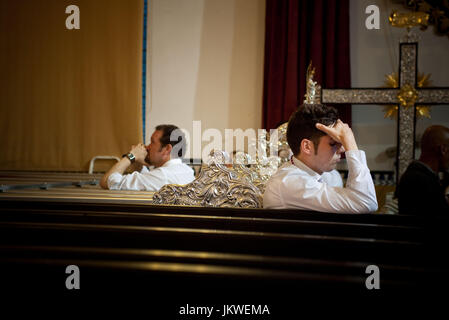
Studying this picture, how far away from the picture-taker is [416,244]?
924 millimetres

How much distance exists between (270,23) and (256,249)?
11.3 ft

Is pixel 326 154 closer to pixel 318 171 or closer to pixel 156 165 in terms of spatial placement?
pixel 318 171

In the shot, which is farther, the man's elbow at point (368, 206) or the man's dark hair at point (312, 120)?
the man's dark hair at point (312, 120)

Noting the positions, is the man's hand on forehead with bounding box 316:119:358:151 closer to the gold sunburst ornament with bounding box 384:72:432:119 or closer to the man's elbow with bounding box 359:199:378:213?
the man's elbow with bounding box 359:199:378:213

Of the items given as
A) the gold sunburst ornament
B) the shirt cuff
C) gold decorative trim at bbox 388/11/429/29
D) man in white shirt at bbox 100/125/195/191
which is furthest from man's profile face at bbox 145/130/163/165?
gold decorative trim at bbox 388/11/429/29

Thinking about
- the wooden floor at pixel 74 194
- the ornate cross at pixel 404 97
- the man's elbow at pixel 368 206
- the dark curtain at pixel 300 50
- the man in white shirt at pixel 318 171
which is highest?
the dark curtain at pixel 300 50

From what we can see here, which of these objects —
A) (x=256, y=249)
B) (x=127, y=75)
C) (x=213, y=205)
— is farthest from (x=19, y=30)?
(x=256, y=249)

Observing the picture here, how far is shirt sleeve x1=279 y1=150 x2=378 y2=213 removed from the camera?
114cm

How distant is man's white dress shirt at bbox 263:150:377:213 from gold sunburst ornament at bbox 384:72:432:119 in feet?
7.98

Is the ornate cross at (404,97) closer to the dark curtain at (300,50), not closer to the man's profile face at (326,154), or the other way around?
the dark curtain at (300,50)

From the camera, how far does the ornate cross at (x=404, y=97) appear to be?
3227 millimetres

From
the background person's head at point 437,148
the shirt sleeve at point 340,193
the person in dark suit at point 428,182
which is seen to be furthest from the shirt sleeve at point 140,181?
the background person's head at point 437,148

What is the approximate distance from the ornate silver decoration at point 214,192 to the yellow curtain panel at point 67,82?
9.76ft
